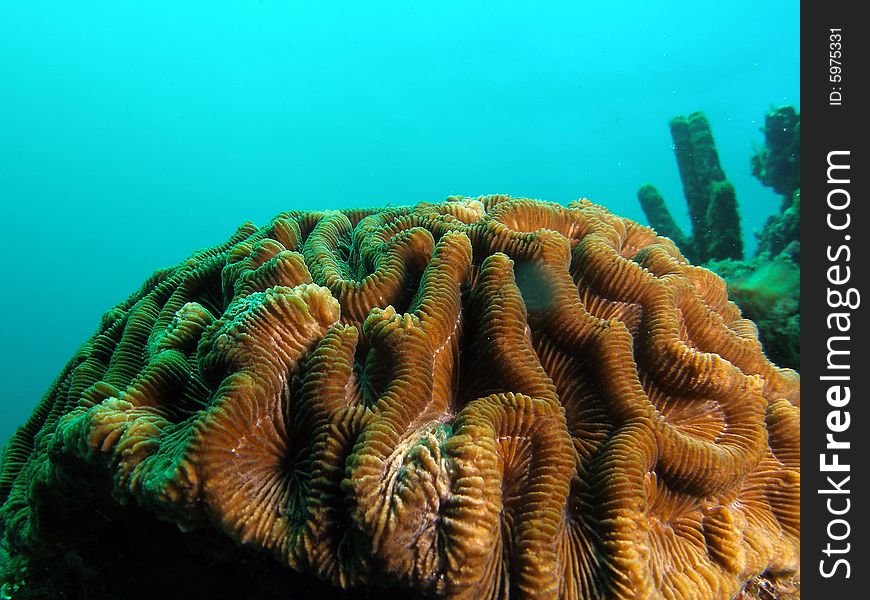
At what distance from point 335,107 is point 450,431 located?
208712 mm

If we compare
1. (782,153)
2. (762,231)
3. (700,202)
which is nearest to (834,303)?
(762,231)

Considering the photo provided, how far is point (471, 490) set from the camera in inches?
82.4

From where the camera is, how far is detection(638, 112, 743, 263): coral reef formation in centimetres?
1080

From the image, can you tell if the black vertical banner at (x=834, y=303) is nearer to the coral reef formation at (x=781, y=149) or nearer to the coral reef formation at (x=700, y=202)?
the coral reef formation at (x=700, y=202)

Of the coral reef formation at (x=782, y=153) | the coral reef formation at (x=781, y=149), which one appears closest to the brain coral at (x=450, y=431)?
the coral reef formation at (x=782, y=153)

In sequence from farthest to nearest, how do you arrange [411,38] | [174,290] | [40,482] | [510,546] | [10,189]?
[411,38]
[10,189]
[174,290]
[40,482]
[510,546]

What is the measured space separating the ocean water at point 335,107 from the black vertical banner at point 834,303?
104 metres

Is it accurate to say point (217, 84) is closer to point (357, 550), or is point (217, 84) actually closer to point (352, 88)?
point (352, 88)

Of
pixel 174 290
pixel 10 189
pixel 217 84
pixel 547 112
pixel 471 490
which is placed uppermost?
pixel 217 84

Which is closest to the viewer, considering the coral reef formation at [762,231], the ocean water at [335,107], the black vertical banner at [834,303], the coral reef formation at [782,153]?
the black vertical banner at [834,303]

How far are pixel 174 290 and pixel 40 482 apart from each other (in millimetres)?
1691

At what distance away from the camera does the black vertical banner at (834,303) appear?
2664 millimetres

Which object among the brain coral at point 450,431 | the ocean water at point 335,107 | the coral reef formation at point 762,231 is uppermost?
the ocean water at point 335,107

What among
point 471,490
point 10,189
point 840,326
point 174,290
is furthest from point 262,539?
point 10,189
